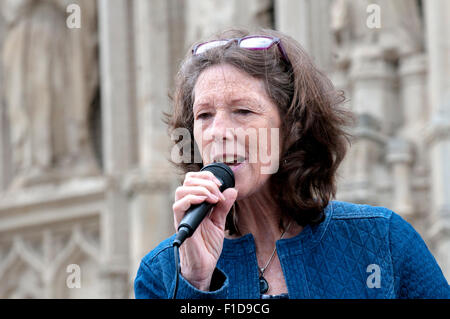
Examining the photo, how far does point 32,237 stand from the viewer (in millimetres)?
10859

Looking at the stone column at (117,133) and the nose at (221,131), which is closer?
the nose at (221,131)

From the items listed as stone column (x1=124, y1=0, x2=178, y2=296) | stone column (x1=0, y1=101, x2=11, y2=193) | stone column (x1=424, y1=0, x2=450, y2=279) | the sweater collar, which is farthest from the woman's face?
stone column (x1=0, y1=101, x2=11, y2=193)

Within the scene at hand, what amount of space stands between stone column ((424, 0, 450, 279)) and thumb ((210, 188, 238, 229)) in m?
4.53

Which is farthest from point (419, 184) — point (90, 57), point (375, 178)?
point (90, 57)

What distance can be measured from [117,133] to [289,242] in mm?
7555

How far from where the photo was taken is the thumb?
209cm

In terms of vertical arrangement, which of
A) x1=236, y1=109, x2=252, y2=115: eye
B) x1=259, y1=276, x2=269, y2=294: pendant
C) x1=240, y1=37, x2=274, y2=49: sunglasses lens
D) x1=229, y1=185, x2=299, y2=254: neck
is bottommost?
x1=259, y1=276, x2=269, y2=294: pendant

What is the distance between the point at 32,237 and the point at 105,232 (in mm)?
1220

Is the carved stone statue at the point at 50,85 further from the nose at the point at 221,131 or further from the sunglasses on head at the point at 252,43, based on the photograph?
the nose at the point at 221,131

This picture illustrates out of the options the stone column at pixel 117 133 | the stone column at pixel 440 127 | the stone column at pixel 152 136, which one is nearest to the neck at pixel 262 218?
the stone column at pixel 440 127

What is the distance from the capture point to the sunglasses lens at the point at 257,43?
2268 millimetres

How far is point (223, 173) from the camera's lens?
2.11 meters

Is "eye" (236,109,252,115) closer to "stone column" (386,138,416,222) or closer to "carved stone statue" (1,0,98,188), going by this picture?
"stone column" (386,138,416,222)

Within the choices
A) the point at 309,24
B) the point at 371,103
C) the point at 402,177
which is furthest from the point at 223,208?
the point at 309,24
